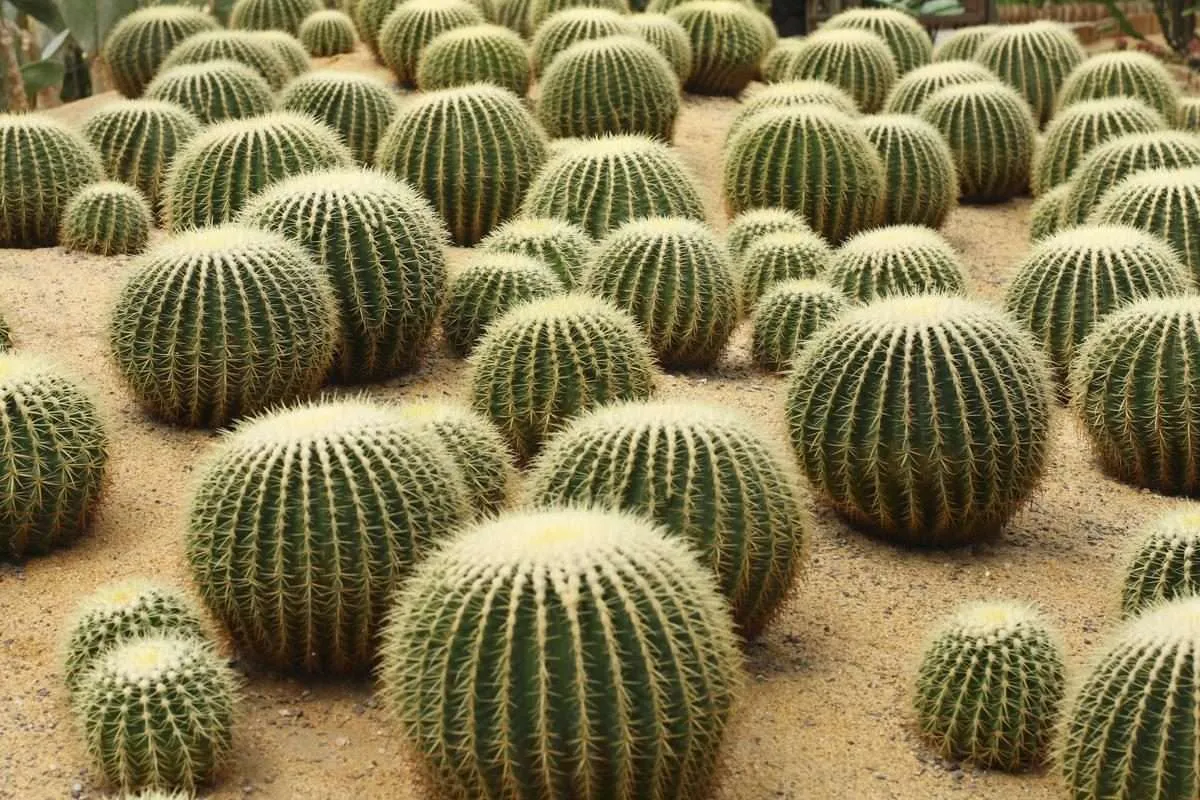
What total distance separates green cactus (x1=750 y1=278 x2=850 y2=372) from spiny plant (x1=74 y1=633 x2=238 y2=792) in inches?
161

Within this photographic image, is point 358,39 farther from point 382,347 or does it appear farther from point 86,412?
point 86,412

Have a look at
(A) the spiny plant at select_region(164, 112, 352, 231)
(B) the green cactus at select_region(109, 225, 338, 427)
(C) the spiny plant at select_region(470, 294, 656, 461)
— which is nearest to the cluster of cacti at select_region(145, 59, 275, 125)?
(A) the spiny plant at select_region(164, 112, 352, 231)

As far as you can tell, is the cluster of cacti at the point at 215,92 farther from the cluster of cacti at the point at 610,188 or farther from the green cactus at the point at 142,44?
the cluster of cacti at the point at 610,188

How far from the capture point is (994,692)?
574 cm

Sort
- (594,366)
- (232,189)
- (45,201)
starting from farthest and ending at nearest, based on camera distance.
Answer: (45,201) → (232,189) → (594,366)

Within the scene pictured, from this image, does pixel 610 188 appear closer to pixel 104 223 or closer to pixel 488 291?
pixel 488 291

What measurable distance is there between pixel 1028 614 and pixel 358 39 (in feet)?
38.4

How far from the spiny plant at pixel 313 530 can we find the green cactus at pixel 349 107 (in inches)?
236

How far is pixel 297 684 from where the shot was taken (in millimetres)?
6180

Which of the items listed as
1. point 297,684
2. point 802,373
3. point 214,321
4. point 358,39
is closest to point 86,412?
point 214,321

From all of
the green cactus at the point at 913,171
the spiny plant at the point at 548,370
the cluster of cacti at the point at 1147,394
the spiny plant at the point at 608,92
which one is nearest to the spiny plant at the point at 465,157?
the spiny plant at the point at 608,92

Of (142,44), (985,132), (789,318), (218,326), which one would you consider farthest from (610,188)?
(142,44)

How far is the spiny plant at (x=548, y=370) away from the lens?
25.2 feet

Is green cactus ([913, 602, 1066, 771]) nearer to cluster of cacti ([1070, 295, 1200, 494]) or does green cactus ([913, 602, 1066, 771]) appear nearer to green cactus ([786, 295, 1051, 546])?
green cactus ([786, 295, 1051, 546])
